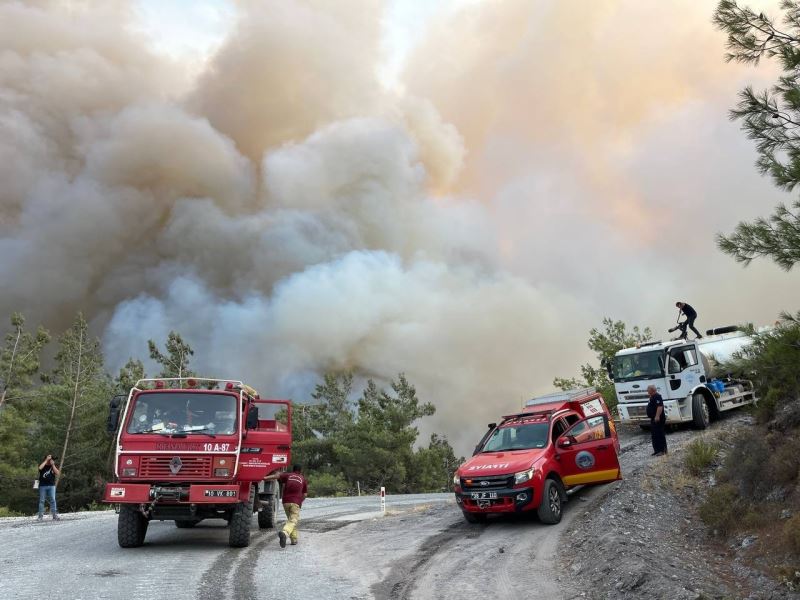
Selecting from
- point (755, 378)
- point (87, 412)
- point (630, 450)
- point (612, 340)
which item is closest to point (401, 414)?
point (612, 340)

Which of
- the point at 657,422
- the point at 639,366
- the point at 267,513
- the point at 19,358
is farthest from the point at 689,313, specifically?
the point at 19,358

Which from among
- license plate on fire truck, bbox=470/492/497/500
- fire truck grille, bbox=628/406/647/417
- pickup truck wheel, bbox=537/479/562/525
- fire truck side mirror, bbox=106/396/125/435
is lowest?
pickup truck wheel, bbox=537/479/562/525

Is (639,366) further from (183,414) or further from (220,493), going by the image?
(183,414)

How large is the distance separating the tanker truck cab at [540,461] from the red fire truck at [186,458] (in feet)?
13.7

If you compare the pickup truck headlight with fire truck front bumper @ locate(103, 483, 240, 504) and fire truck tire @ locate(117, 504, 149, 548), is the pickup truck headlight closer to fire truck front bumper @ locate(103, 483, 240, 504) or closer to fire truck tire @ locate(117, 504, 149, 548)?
fire truck front bumper @ locate(103, 483, 240, 504)

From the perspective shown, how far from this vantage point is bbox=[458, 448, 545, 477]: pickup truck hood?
39.8 feet

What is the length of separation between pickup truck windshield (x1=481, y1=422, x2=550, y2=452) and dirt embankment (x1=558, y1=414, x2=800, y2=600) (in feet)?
5.66

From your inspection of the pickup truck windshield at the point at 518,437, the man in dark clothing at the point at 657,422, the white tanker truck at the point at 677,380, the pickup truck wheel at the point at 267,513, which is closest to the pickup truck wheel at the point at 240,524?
the pickup truck wheel at the point at 267,513

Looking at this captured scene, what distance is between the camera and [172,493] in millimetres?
10891

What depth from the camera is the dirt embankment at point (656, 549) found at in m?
7.86

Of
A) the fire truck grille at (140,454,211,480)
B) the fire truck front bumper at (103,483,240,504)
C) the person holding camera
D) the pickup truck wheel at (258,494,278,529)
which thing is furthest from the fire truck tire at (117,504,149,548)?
the person holding camera

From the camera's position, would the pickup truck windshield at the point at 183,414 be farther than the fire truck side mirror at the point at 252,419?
No

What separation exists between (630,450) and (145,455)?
584 inches

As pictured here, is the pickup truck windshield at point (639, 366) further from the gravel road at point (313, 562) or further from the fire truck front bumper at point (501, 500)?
the fire truck front bumper at point (501, 500)
